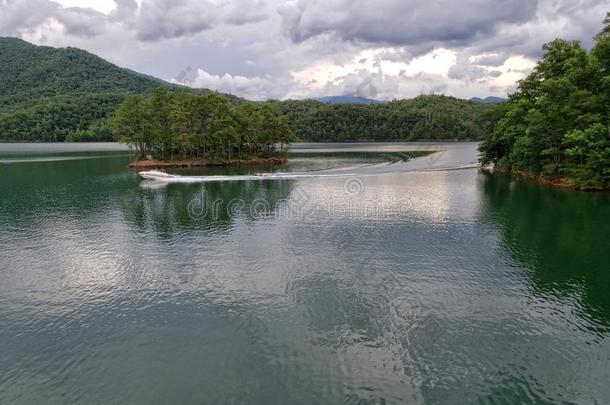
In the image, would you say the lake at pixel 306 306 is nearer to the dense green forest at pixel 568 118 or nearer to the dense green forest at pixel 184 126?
the dense green forest at pixel 568 118

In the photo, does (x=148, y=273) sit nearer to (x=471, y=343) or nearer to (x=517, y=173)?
(x=471, y=343)

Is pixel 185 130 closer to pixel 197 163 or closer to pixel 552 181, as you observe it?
pixel 197 163

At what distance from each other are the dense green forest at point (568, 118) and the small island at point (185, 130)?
213 ft

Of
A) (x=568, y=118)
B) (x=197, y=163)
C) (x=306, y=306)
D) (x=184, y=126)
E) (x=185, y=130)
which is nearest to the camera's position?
(x=306, y=306)

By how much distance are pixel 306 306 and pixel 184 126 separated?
82.5 meters

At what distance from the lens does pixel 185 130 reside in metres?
96.8

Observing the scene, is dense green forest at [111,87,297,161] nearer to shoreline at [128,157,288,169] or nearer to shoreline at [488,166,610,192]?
shoreline at [128,157,288,169]

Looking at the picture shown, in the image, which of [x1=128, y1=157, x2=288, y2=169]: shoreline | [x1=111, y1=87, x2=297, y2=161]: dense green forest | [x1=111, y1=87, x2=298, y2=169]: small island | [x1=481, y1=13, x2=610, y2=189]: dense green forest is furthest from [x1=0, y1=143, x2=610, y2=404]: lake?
[x1=111, y1=87, x2=297, y2=161]: dense green forest

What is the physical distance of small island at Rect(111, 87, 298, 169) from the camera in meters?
96.3

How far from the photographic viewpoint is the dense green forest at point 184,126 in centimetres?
9631

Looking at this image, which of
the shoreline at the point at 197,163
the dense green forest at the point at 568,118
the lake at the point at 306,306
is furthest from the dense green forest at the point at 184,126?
the dense green forest at the point at 568,118

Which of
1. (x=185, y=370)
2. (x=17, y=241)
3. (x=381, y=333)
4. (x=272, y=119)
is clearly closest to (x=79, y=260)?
(x=17, y=241)

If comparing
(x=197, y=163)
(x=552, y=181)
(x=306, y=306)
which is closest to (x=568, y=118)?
(x=552, y=181)

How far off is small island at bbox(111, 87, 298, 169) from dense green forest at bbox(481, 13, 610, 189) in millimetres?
64778
